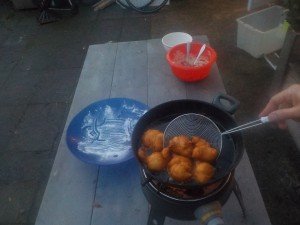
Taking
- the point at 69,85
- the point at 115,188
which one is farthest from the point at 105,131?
the point at 69,85

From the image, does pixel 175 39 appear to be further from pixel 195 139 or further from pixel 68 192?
pixel 68 192

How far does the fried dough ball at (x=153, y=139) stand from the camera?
1.28 metres

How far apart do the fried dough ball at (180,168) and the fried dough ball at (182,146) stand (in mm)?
26

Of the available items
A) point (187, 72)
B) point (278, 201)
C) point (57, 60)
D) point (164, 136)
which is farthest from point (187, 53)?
point (57, 60)

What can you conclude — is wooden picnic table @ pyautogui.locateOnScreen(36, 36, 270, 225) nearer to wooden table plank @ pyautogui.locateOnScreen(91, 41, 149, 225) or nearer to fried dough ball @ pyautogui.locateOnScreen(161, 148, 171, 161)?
wooden table plank @ pyautogui.locateOnScreen(91, 41, 149, 225)

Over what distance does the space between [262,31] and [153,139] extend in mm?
2687

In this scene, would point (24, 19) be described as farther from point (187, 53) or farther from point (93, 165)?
point (93, 165)

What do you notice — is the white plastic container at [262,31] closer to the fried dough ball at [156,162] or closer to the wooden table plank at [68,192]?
the wooden table plank at [68,192]

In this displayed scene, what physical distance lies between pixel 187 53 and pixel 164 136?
1060 millimetres

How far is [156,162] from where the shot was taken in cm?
120

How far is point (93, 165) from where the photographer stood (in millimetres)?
1684

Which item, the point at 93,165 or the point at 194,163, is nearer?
the point at 194,163

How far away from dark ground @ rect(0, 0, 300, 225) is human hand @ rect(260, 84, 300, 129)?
1.06 metres

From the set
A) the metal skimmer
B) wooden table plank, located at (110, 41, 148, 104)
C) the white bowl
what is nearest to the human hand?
the metal skimmer
